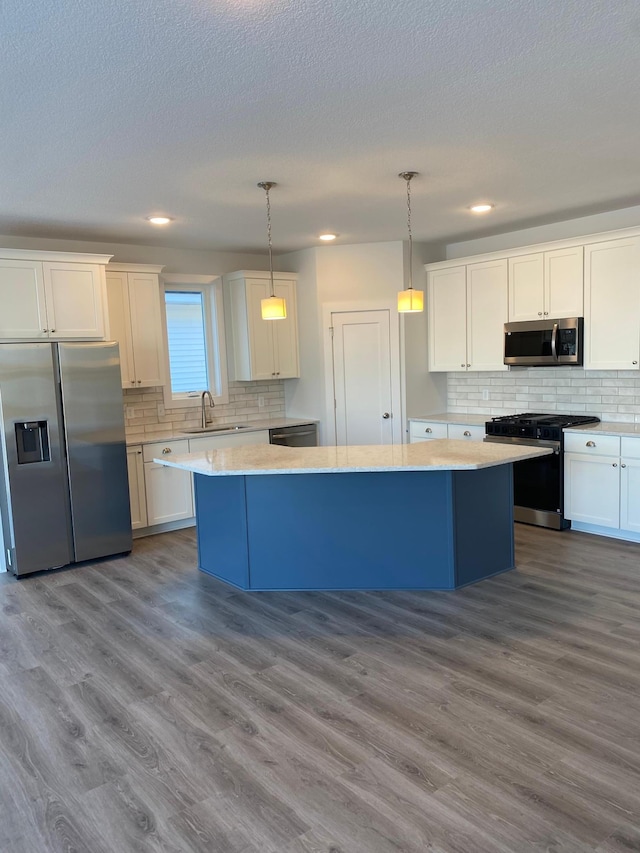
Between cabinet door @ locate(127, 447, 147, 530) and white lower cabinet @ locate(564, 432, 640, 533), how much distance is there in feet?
11.7

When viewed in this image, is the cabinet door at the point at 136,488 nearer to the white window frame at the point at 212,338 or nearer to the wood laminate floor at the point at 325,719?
the white window frame at the point at 212,338

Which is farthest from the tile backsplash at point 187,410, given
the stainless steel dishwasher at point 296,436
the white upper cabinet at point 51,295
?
the white upper cabinet at point 51,295

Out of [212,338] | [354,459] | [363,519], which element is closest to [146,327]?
[212,338]

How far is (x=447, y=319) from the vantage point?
6.30 metres

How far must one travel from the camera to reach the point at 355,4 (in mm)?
2018

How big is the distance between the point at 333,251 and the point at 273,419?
1862mm

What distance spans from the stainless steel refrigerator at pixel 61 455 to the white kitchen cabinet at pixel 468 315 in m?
3.13

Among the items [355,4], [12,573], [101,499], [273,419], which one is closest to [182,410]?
[273,419]

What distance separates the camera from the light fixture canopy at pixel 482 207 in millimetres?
4816

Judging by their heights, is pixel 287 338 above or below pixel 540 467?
above

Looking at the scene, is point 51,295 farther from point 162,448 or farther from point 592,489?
point 592,489

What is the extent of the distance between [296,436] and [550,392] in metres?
2.49

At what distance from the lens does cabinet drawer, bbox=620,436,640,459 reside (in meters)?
4.73

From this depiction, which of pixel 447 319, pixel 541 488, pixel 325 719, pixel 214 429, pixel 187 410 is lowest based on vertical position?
pixel 325 719
